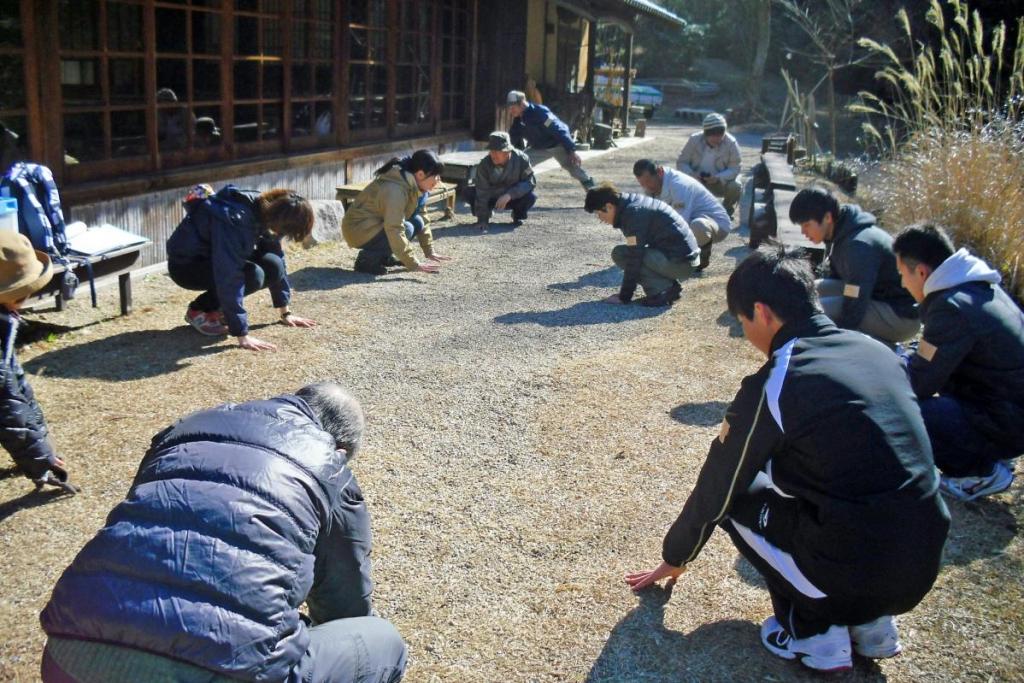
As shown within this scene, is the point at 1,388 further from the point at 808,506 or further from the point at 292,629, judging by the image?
the point at 808,506

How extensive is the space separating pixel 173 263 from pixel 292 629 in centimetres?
388

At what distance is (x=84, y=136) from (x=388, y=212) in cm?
208

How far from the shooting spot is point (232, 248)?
502 centimetres

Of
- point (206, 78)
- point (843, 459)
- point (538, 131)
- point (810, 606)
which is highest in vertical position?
point (206, 78)

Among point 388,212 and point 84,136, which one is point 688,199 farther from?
point 84,136

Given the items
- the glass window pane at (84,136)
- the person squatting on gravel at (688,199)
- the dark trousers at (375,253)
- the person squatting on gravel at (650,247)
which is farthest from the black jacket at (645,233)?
the glass window pane at (84,136)

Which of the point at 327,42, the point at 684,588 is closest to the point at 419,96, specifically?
the point at 327,42

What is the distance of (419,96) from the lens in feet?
37.3

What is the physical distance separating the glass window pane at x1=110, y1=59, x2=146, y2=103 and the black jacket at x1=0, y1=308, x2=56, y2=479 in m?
3.65

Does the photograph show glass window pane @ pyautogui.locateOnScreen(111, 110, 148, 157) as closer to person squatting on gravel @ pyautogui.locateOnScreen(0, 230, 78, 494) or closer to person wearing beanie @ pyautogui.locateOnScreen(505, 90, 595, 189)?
person squatting on gravel @ pyautogui.locateOnScreen(0, 230, 78, 494)

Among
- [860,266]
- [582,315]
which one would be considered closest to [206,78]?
[582,315]

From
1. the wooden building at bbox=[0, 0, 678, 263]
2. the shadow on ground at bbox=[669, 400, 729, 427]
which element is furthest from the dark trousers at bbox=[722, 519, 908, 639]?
the wooden building at bbox=[0, 0, 678, 263]

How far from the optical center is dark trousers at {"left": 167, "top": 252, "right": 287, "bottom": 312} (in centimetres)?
525

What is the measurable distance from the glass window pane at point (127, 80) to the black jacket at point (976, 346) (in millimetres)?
5393
